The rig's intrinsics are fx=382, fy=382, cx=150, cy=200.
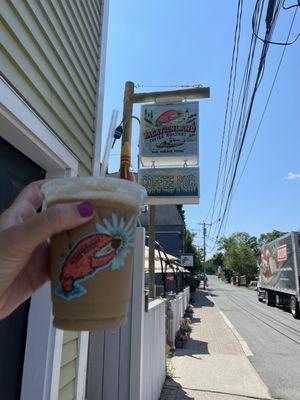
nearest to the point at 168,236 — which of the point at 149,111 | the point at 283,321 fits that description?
the point at 283,321

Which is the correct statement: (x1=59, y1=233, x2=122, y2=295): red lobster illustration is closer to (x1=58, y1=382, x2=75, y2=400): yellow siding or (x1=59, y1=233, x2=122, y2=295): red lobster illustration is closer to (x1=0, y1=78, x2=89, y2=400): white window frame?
(x1=0, y1=78, x2=89, y2=400): white window frame

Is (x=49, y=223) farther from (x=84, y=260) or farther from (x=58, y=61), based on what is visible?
(x=58, y=61)

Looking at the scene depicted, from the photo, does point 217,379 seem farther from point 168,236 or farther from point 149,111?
point 168,236

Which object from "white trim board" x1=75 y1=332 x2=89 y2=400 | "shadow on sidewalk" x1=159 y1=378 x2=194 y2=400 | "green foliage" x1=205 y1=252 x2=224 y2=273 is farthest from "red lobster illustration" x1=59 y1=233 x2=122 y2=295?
"green foliage" x1=205 y1=252 x2=224 y2=273

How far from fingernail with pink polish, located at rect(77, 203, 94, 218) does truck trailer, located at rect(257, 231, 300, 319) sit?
56.7 feet

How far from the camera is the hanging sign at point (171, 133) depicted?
7746 mm

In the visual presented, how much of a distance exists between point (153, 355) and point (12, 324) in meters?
2.89

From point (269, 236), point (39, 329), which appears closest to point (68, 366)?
point (39, 329)

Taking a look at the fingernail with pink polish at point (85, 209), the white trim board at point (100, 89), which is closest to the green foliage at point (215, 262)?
the white trim board at point (100, 89)

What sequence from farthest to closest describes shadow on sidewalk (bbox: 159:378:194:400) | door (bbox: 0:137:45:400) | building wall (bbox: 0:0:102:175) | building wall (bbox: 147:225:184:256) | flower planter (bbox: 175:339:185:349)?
building wall (bbox: 147:225:184:256)
flower planter (bbox: 175:339:185:349)
shadow on sidewalk (bbox: 159:378:194:400)
door (bbox: 0:137:45:400)
building wall (bbox: 0:0:102:175)

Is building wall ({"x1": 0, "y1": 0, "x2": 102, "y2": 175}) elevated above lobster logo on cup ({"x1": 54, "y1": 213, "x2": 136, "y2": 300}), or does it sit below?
above

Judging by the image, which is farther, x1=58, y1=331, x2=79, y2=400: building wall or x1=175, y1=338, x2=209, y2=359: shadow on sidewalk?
x1=175, y1=338, x2=209, y2=359: shadow on sidewalk

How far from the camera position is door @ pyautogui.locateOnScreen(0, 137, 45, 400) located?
244 cm

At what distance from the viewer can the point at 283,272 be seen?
19328 millimetres
